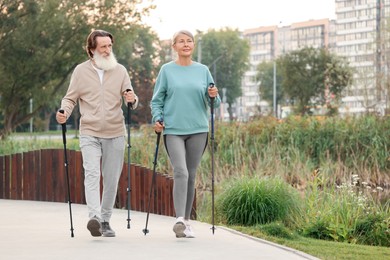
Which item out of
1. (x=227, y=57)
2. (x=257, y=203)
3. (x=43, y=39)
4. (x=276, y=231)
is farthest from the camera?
(x=227, y=57)

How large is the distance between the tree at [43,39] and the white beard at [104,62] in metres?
15.1

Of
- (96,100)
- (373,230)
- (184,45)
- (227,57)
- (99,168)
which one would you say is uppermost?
(227,57)

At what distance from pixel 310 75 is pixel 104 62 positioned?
51505mm

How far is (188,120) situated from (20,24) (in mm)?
16645

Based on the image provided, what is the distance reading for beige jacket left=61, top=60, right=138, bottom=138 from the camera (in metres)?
8.45

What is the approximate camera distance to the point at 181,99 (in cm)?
849

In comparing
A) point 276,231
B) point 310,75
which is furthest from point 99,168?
point 310,75

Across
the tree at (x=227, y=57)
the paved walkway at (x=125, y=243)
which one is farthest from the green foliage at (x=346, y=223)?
the tree at (x=227, y=57)

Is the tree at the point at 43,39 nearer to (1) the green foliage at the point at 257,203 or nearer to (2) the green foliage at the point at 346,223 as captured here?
(1) the green foliage at the point at 257,203

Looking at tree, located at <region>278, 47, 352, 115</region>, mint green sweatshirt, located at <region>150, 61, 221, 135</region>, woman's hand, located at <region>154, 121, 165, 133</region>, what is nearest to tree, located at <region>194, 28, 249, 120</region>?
tree, located at <region>278, 47, 352, 115</region>

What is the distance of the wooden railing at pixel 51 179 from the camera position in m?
11.9

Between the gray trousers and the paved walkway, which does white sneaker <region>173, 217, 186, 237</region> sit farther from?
the gray trousers

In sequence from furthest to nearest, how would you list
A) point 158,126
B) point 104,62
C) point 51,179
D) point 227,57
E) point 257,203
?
point 227,57 → point 51,179 → point 257,203 → point 104,62 → point 158,126

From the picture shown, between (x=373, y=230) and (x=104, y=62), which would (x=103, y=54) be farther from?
(x=373, y=230)
